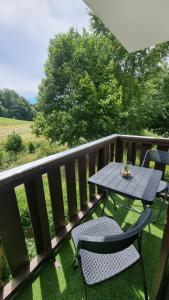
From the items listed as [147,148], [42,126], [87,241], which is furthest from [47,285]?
[42,126]

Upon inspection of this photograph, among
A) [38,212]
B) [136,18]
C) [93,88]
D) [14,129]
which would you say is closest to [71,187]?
[38,212]

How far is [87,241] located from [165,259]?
1.49 feet

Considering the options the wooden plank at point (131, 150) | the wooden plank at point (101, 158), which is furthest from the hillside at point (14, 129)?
the wooden plank at point (101, 158)

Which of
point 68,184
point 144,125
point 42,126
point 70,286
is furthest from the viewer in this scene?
point 144,125

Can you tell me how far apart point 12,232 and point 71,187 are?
0.86 metres

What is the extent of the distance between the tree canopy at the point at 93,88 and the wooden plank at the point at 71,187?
6.73 meters

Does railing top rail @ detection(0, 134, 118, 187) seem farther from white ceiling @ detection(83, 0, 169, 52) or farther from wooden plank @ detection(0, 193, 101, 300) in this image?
white ceiling @ detection(83, 0, 169, 52)

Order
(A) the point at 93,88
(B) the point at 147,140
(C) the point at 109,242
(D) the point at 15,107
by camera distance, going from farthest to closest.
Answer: (D) the point at 15,107 < (A) the point at 93,88 < (B) the point at 147,140 < (C) the point at 109,242

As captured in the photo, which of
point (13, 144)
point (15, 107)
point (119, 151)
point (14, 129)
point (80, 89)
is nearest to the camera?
point (119, 151)

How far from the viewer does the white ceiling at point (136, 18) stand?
52.2 inches

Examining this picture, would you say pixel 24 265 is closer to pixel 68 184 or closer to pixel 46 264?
pixel 46 264

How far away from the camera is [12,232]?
1361 millimetres

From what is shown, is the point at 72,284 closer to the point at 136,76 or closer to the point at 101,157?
the point at 101,157

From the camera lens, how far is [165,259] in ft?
3.05
